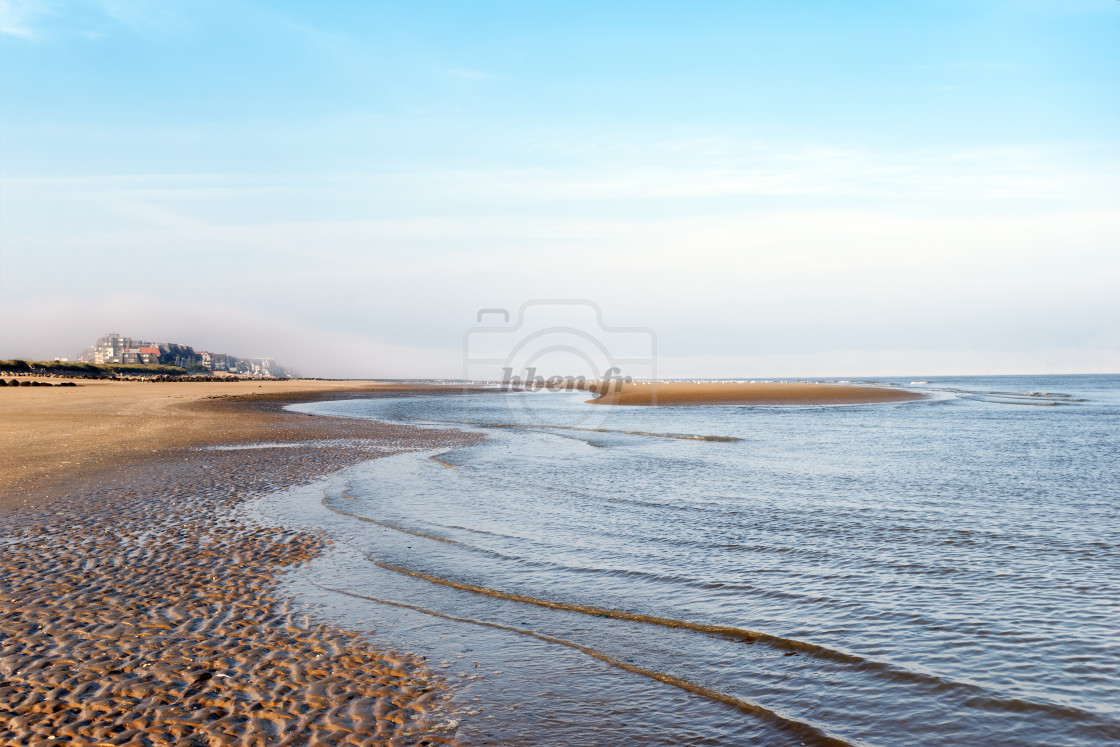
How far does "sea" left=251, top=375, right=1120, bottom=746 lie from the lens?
6492mm

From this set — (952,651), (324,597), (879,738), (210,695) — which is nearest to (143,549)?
(324,597)

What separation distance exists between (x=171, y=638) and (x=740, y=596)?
7.34 meters

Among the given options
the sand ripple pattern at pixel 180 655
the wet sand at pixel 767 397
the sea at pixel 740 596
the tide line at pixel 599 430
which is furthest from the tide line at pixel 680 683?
the wet sand at pixel 767 397

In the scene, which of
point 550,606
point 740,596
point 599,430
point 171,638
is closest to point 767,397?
point 599,430

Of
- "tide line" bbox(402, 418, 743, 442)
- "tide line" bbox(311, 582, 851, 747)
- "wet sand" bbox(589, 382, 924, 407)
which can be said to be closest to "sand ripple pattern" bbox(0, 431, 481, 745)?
"tide line" bbox(311, 582, 851, 747)

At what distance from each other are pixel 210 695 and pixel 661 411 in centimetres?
5039

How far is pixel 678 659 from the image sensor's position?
7773 mm

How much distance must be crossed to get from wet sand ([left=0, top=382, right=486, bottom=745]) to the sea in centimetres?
66

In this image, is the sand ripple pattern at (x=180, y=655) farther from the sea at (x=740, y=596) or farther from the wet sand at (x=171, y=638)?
the sea at (x=740, y=596)

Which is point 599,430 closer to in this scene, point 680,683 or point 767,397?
point 680,683

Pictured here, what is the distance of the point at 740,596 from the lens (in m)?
9.95

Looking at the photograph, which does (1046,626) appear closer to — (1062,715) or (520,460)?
(1062,715)

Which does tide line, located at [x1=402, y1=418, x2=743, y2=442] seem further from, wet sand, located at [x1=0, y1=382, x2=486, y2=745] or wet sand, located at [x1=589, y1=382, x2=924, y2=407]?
wet sand, located at [x1=589, y1=382, x2=924, y2=407]

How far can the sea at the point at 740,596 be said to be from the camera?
21.3 ft
